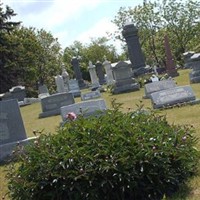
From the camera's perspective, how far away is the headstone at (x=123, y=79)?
77.0 feet

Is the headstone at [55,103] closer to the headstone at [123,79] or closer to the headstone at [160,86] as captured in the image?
the headstone at [160,86]

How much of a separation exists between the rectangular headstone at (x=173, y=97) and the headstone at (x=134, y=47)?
16.9 meters

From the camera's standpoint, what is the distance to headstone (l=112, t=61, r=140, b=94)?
23469 mm

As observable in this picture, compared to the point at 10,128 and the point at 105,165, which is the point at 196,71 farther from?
the point at 105,165

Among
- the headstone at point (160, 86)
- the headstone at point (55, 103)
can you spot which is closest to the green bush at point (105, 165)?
the headstone at point (160, 86)

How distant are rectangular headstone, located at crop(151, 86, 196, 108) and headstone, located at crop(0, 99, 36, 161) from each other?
16.4 feet

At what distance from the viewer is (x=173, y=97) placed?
Result: 1327 centimetres

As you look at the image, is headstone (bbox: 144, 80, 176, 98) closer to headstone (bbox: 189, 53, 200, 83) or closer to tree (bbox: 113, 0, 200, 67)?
headstone (bbox: 189, 53, 200, 83)

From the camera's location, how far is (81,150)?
16.2ft

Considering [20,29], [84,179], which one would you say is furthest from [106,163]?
[20,29]

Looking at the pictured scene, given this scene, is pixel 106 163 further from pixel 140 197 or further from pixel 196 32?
pixel 196 32

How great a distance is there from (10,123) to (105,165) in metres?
5.19

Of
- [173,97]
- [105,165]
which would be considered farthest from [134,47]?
[105,165]

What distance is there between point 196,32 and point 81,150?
57018mm
